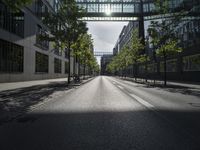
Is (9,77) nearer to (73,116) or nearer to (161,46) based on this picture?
(161,46)

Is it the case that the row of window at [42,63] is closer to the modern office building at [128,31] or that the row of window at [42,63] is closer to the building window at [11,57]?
the building window at [11,57]

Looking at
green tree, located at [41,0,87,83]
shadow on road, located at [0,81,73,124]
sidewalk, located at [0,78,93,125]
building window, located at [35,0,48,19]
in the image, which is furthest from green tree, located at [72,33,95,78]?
shadow on road, located at [0,81,73,124]

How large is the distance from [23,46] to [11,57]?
408cm

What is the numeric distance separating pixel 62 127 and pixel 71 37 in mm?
22722

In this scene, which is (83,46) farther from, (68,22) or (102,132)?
(102,132)

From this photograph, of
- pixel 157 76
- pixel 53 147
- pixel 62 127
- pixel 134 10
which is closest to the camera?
pixel 53 147

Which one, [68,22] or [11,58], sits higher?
[68,22]

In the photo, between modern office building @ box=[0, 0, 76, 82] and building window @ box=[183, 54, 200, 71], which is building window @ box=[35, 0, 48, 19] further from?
building window @ box=[183, 54, 200, 71]

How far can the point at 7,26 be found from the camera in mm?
27469

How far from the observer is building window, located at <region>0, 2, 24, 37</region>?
26.5 meters

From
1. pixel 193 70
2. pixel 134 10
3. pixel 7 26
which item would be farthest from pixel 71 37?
pixel 134 10

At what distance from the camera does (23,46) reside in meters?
31.9

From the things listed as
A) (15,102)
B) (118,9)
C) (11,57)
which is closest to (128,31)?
(118,9)

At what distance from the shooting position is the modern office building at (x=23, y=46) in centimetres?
2667
